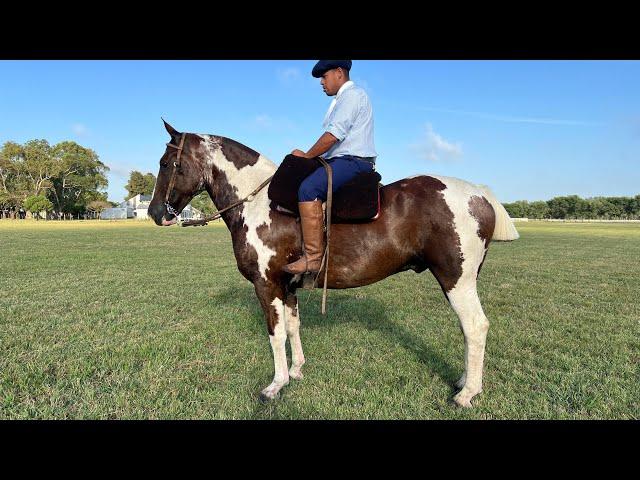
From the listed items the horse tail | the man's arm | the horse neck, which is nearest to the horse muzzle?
the horse neck

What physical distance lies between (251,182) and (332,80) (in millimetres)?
1444

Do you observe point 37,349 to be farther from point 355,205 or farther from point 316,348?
point 355,205

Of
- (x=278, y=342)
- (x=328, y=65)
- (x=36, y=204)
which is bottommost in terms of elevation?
(x=278, y=342)

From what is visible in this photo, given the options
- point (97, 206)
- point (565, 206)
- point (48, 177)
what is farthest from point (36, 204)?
point (565, 206)

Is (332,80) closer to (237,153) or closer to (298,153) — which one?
(298,153)

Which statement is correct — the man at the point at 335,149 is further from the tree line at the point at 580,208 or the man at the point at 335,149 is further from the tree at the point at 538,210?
the tree at the point at 538,210

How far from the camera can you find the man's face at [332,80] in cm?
375

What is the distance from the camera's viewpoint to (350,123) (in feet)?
12.0

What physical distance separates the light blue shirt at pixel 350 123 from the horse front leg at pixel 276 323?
1.63 meters

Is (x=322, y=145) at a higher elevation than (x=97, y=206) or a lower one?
lower

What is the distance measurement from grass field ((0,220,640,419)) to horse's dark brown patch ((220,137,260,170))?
2588 millimetres

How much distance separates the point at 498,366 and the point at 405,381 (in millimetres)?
1390
